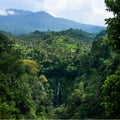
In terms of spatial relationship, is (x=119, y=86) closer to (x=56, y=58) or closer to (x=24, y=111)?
(x=24, y=111)

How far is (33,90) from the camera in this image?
51.4 meters

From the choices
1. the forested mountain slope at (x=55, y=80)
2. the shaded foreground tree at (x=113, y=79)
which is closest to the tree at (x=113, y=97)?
the shaded foreground tree at (x=113, y=79)

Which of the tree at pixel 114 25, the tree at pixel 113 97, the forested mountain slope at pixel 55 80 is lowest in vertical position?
the forested mountain slope at pixel 55 80

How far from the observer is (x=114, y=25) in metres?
11.8

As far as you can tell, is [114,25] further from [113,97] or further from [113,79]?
[113,97]

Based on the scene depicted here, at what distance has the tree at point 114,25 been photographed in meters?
11.8

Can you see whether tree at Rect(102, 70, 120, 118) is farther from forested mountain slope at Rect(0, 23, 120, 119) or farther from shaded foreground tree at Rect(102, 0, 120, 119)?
forested mountain slope at Rect(0, 23, 120, 119)

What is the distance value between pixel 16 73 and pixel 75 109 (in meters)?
7.70

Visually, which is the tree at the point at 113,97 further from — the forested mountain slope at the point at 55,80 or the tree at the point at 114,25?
the tree at the point at 114,25

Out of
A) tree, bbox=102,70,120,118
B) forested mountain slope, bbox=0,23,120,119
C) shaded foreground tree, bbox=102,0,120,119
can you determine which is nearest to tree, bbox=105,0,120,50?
shaded foreground tree, bbox=102,0,120,119

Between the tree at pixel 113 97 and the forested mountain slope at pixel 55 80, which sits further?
the forested mountain slope at pixel 55 80

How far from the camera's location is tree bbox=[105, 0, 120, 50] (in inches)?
465

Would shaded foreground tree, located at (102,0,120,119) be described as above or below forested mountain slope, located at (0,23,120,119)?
above

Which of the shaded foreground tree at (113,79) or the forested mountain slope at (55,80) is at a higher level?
the shaded foreground tree at (113,79)
